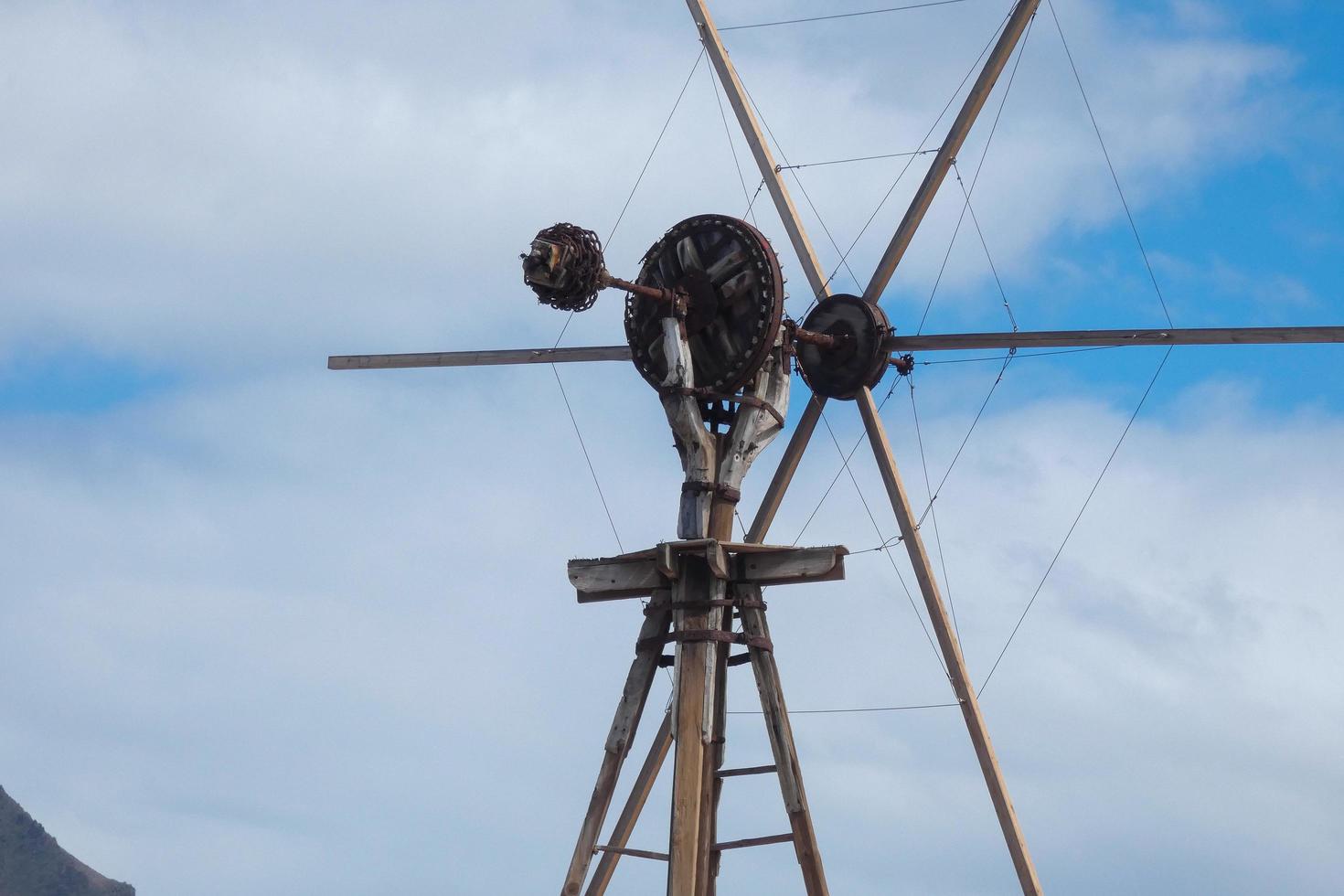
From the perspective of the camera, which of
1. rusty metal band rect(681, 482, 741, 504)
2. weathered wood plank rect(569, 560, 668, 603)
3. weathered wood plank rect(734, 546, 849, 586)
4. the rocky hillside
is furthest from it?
the rocky hillside

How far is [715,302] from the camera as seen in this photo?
13.8 meters

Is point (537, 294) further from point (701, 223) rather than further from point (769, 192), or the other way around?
point (769, 192)

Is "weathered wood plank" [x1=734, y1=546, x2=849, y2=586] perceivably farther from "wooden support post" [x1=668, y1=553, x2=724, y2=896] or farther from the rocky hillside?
the rocky hillside

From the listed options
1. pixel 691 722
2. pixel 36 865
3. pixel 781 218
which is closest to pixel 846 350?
pixel 781 218

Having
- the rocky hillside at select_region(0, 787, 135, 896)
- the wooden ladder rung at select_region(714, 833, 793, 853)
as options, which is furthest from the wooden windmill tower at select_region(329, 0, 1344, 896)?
the rocky hillside at select_region(0, 787, 135, 896)

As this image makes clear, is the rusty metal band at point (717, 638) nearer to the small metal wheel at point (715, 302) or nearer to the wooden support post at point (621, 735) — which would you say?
the wooden support post at point (621, 735)

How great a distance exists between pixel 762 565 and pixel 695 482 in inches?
30.3

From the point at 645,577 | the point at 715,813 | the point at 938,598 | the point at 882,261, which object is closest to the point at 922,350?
the point at 882,261

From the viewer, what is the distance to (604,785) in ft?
44.3

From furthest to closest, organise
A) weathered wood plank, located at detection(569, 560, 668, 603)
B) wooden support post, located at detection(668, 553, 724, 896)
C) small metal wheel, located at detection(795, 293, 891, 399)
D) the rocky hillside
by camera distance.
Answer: the rocky hillside → small metal wheel, located at detection(795, 293, 891, 399) → weathered wood plank, located at detection(569, 560, 668, 603) → wooden support post, located at detection(668, 553, 724, 896)

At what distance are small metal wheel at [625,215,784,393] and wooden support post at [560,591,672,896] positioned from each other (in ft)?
5.72

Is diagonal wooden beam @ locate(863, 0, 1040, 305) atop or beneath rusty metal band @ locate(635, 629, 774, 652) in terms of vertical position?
atop

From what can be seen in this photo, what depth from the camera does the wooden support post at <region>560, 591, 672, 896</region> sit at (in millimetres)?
13438

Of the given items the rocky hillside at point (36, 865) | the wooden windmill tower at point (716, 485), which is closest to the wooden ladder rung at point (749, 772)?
the wooden windmill tower at point (716, 485)
